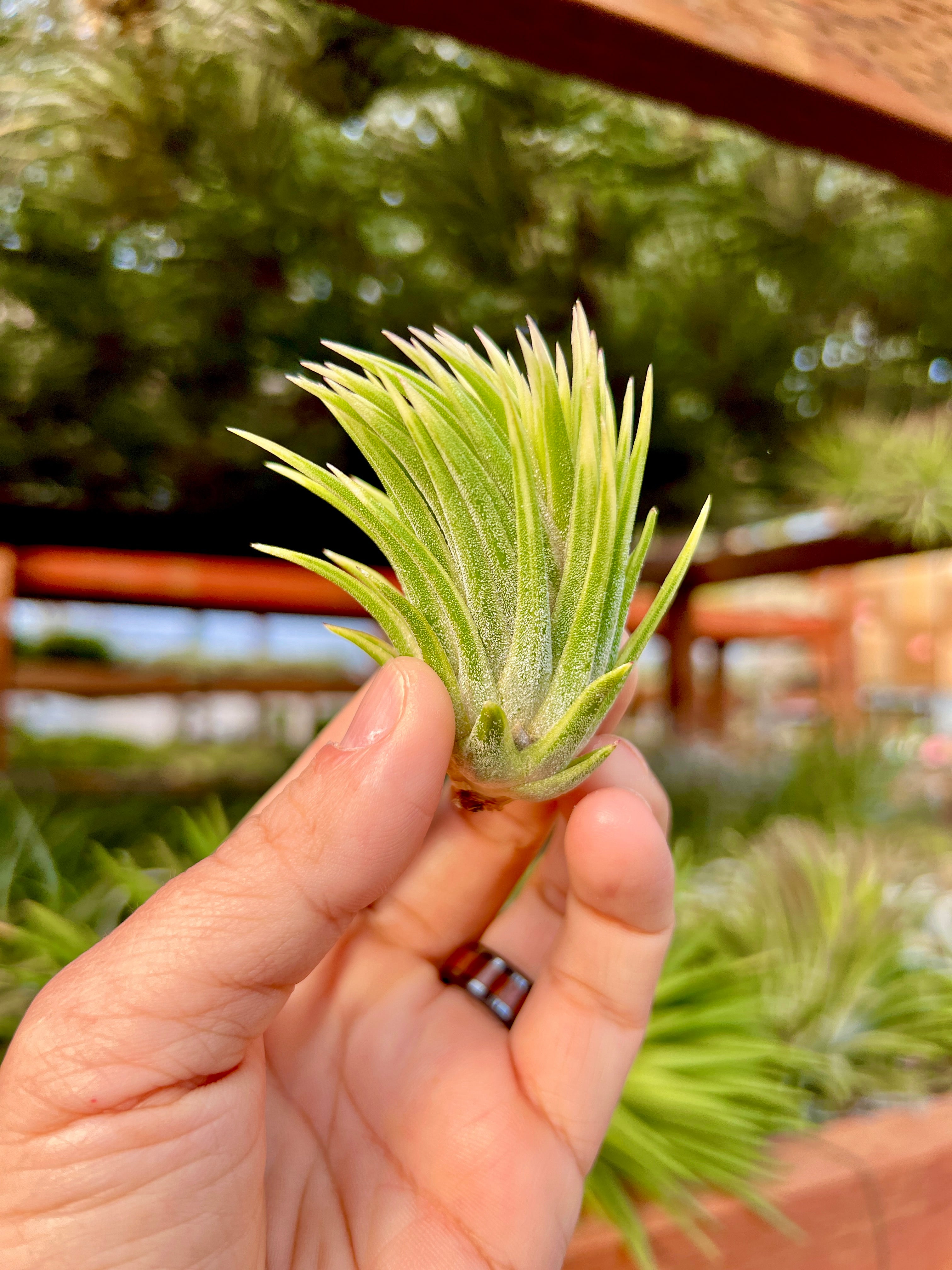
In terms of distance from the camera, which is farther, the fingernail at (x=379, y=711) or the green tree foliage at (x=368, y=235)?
the green tree foliage at (x=368, y=235)

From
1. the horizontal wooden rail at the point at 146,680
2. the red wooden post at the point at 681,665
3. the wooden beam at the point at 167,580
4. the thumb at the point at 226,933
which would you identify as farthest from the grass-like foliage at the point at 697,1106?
the horizontal wooden rail at the point at 146,680

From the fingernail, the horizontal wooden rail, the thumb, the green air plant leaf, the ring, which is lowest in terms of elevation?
the horizontal wooden rail

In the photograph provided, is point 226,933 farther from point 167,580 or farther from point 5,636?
point 5,636

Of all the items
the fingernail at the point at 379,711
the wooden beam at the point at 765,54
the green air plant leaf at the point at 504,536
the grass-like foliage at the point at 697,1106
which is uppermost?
the wooden beam at the point at 765,54

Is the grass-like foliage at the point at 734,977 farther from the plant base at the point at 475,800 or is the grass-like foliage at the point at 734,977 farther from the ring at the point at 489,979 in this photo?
the plant base at the point at 475,800

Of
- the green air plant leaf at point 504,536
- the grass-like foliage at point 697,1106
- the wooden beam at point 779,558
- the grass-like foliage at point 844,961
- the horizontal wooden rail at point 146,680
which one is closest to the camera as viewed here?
the green air plant leaf at point 504,536

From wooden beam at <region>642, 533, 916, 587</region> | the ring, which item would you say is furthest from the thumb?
wooden beam at <region>642, 533, 916, 587</region>

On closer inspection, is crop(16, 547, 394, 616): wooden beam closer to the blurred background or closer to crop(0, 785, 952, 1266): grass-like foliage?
the blurred background
